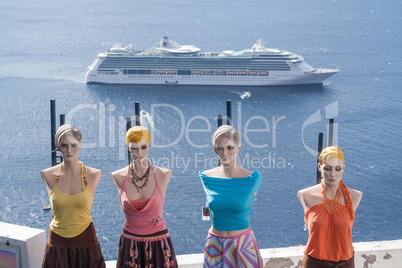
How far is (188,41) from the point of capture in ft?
199

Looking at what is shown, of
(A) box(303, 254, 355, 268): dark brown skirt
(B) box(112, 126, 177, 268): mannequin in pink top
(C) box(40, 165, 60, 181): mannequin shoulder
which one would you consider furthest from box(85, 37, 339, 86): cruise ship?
(A) box(303, 254, 355, 268): dark brown skirt

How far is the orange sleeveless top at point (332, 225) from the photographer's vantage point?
3.91 metres

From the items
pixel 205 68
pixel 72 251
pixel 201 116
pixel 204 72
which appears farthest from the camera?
pixel 205 68

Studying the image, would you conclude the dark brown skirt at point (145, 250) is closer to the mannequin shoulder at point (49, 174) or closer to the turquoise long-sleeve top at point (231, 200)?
the turquoise long-sleeve top at point (231, 200)

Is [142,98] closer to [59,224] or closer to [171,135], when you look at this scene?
[171,135]

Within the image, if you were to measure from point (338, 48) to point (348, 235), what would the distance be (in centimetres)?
5770

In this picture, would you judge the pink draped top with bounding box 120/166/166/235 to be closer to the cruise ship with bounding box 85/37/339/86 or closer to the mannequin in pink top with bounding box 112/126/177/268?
the mannequin in pink top with bounding box 112/126/177/268

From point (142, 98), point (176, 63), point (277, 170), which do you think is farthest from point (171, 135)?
point (176, 63)

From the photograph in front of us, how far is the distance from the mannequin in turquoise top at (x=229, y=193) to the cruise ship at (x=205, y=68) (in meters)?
43.8

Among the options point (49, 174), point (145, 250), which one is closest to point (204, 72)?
point (49, 174)

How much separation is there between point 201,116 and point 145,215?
1298 inches

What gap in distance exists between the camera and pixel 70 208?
4.04 metres

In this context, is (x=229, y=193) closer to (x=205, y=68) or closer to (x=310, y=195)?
(x=310, y=195)

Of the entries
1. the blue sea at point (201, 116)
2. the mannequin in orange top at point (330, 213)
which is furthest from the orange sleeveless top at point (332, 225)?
the blue sea at point (201, 116)
